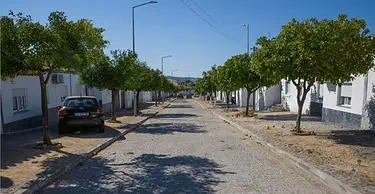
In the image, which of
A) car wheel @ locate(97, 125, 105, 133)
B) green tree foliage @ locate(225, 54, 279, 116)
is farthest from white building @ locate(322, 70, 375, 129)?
car wheel @ locate(97, 125, 105, 133)

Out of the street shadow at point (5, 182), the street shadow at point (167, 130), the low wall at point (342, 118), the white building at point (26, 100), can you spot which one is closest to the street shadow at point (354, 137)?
the low wall at point (342, 118)

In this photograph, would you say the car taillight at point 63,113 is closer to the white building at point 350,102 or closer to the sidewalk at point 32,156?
the sidewalk at point 32,156

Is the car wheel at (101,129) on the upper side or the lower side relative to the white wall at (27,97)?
lower

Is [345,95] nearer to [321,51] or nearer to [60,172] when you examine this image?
[321,51]

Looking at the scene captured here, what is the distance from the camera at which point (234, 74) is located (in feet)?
76.9

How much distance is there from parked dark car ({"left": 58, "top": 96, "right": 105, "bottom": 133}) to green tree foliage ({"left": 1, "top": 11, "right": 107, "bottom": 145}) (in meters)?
3.43

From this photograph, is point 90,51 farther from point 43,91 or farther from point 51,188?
point 51,188

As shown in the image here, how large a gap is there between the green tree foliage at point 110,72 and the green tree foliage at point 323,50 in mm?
8996

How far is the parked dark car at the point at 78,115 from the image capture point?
13828 millimetres

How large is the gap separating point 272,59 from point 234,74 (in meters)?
10.7

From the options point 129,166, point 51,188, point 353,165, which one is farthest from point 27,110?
point 353,165

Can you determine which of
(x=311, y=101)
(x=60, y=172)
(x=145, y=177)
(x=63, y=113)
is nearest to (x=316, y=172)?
(x=145, y=177)

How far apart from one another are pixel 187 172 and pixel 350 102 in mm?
11483

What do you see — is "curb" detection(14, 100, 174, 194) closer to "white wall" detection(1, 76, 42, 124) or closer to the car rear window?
the car rear window
